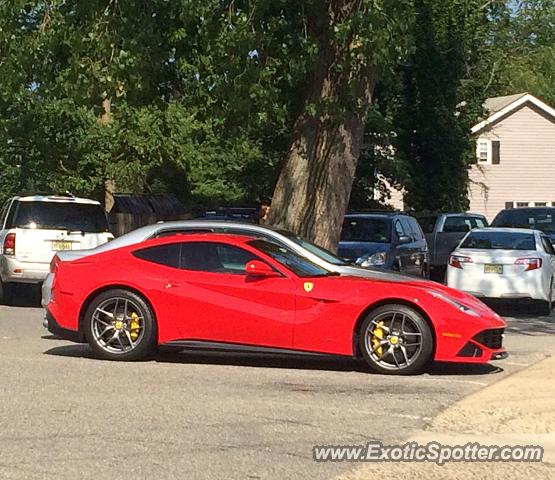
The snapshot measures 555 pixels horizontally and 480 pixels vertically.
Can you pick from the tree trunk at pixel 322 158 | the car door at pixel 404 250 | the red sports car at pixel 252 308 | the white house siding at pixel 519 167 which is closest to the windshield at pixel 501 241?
the car door at pixel 404 250

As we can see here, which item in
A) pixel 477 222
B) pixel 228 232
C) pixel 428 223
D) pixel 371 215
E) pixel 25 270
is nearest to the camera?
pixel 228 232

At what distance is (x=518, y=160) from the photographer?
50.0m

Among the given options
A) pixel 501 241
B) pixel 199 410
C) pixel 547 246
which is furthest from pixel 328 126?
pixel 199 410

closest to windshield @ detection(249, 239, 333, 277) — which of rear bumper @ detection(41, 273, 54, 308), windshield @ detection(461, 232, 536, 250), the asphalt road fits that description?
the asphalt road

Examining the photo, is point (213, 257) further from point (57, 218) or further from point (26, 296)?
point (26, 296)

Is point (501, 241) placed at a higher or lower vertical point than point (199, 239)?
higher

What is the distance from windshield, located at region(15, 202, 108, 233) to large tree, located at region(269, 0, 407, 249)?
3.14 m

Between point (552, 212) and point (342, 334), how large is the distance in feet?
53.2

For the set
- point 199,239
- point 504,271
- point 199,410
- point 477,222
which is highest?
point 477,222

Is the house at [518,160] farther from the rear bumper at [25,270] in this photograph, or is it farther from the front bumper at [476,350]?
the front bumper at [476,350]

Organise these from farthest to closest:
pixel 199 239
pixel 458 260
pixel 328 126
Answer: pixel 458 260, pixel 328 126, pixel 199 239

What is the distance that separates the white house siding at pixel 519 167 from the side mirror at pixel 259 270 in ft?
128

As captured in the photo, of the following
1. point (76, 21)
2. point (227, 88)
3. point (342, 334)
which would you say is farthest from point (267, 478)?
point (76, 21)

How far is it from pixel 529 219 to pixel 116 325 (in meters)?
16.1
